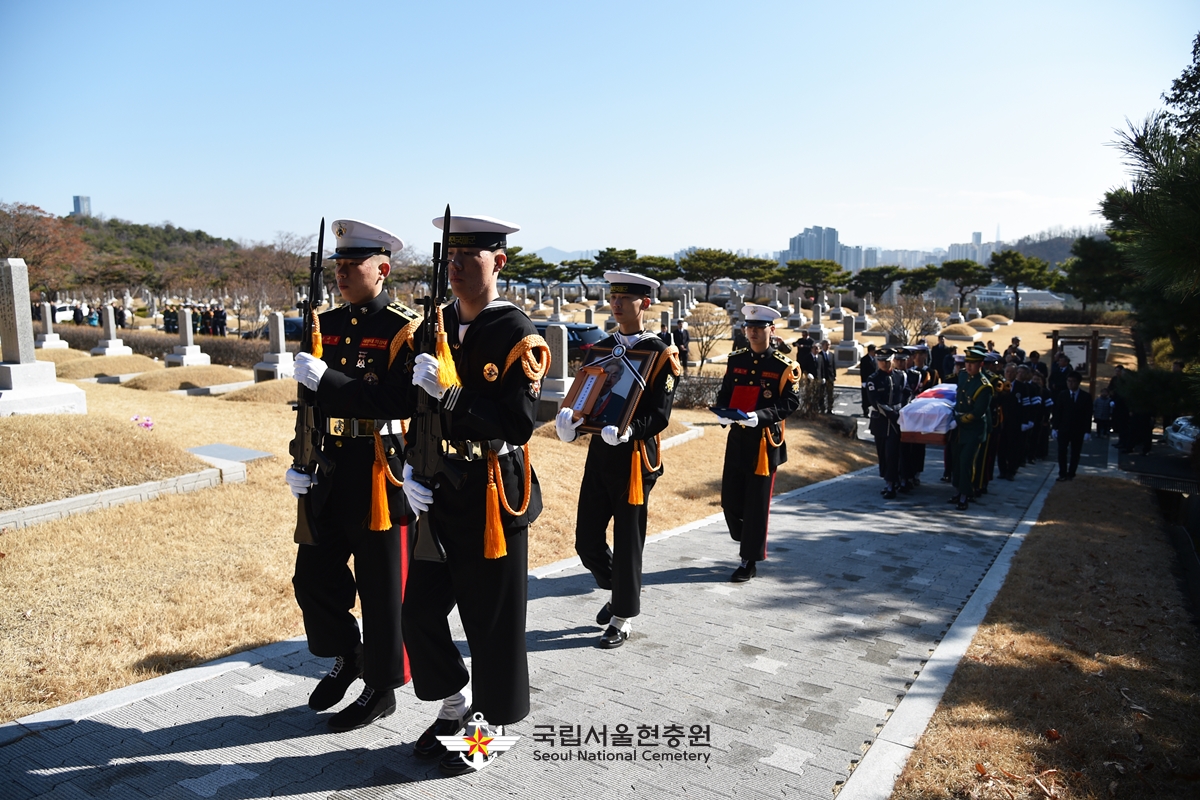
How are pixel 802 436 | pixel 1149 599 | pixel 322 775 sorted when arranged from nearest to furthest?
pixel 322 775 → pixel 1149 599 → pixel 802 436

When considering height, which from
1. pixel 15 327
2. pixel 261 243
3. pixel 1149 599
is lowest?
pixel 1149 599

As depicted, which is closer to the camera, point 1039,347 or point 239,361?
point 239,361

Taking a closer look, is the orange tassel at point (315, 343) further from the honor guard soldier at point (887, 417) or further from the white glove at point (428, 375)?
the honor guard soldier at point (887, 417)

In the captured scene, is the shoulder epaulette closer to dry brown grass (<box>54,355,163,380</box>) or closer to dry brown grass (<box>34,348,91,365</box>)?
dry brown grass (<box>54,355,163,380</box>)

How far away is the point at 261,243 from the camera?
5506cm

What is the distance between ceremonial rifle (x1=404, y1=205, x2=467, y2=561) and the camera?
338 centimetres

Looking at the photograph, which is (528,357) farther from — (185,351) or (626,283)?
(185,351)

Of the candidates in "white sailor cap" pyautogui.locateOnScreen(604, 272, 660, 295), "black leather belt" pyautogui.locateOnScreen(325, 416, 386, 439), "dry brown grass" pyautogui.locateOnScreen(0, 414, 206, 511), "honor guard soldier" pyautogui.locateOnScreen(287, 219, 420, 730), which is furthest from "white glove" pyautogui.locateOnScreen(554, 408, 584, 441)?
"dry brown grass" pyautogui.locateOnScreen(0, 414, 206, 511)

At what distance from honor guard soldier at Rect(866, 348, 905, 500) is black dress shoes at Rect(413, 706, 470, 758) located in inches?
318

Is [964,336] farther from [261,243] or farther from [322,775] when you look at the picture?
[261,243]

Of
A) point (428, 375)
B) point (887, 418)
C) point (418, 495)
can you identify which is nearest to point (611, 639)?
point (418, 495)

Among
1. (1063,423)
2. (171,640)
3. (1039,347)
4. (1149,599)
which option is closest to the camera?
(171,640)

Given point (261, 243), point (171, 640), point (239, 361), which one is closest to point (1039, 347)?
point (239, 361)

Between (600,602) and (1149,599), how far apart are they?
437 cm
